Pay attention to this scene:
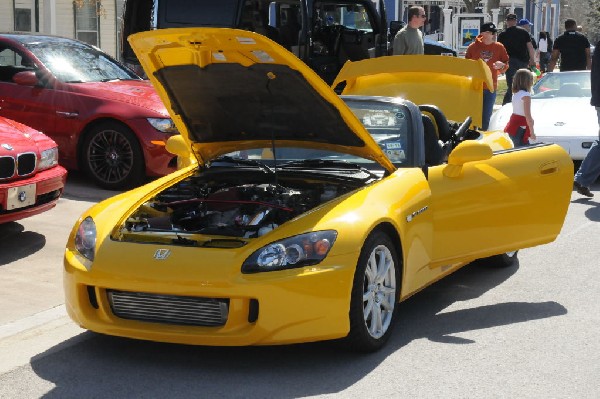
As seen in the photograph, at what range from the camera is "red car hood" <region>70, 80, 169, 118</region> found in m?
10.9

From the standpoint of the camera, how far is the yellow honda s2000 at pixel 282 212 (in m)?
5.30

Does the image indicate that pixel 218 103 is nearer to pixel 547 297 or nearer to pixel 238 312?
pixel 238 312

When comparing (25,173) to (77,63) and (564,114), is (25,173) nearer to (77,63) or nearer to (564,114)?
(77,63)

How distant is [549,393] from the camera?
16.6 feet

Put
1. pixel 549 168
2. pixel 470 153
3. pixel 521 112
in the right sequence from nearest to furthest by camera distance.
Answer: pixel 470 153 → pixel 549 168 → pixel 521 112

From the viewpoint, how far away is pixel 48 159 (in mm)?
8516

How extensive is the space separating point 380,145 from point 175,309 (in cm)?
197

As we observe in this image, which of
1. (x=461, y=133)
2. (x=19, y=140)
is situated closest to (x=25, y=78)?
(x=19, y=140)

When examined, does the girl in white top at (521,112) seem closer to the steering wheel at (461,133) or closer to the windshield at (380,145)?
the steering wheel at (461,133)

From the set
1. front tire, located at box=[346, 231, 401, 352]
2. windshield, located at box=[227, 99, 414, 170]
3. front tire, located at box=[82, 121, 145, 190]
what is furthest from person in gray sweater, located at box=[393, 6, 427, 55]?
front tire, located at box=[346, 231, 401, 352]

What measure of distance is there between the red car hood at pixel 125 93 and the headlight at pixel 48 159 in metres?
2.24

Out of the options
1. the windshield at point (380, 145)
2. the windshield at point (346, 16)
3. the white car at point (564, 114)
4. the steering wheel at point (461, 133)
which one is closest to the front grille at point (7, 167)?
the windshield at point (380, 145)

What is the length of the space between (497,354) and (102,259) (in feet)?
6.85

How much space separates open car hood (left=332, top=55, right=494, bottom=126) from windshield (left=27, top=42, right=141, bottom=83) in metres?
3.47
